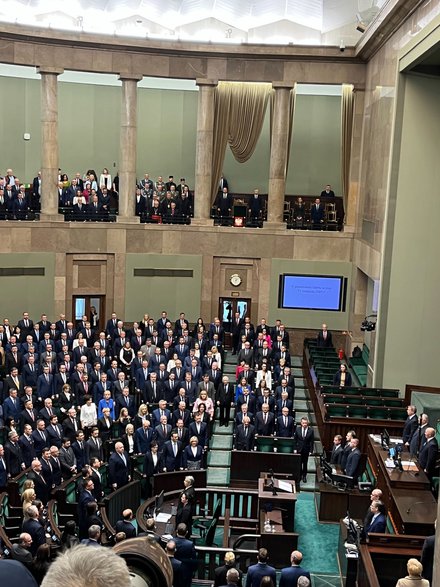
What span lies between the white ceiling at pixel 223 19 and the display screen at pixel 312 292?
7424mm

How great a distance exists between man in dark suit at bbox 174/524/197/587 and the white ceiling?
58.4 ft

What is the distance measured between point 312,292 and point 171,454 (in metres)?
12.2

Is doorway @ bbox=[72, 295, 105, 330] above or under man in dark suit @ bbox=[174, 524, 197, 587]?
above

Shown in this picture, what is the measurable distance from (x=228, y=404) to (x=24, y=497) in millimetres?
7206

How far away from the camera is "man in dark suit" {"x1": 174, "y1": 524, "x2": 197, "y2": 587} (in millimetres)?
10210

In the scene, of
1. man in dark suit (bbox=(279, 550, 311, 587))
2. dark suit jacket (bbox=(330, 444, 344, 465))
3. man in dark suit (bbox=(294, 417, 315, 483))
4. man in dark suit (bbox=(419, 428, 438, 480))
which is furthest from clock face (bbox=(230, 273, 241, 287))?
man in dark suit (bbox=(279, 550, 311, 587))

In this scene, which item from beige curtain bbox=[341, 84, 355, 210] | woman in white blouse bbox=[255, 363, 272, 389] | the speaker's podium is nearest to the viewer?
the speaker's podium

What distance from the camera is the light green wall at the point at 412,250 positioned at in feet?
60.3

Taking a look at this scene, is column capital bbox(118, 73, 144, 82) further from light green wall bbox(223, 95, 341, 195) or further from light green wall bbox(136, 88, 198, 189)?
light green wall bbox(223, 95, 341, 195)

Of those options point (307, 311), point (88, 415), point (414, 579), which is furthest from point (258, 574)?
point (307, 311)

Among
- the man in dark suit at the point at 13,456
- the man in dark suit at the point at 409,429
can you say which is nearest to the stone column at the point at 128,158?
the man in dark suit at the point at 13,456

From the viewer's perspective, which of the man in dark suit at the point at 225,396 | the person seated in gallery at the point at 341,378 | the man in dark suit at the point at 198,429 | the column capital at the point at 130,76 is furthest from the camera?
the column capital at the point at 130,76

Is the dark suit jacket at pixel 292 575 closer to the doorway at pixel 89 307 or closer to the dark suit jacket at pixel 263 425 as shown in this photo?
the dark suit jacket at pixel 263 425

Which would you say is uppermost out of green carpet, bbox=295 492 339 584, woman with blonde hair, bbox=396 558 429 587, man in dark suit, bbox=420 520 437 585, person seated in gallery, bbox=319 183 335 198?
person seated in gallery, bbox=319 183 335 198
